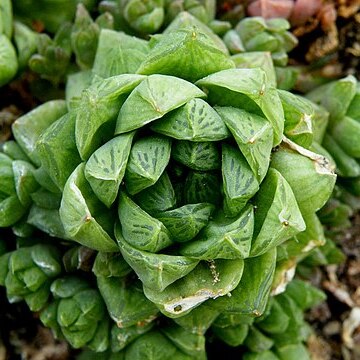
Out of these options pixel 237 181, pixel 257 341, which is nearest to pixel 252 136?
pixel 237 181

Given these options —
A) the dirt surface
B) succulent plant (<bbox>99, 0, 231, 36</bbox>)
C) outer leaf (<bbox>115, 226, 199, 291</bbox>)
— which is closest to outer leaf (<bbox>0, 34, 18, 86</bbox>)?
succulent plant (<bbox>99, 0, 231, 36</bbox>)

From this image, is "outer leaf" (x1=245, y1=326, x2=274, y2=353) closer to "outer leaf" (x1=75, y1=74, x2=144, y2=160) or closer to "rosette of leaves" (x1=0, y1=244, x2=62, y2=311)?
"rosette of leaves" (x1=0, y1=244, x2=62, y2=311)

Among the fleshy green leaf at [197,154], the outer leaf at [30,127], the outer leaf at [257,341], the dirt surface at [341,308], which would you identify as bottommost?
the dirt surface at [341,308]

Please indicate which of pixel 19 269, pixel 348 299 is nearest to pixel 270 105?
pixel 19 269

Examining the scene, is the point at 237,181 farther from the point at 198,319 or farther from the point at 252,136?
the point at 198,319

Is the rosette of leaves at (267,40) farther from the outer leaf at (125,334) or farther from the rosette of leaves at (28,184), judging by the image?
the outer leaf at (125,334)

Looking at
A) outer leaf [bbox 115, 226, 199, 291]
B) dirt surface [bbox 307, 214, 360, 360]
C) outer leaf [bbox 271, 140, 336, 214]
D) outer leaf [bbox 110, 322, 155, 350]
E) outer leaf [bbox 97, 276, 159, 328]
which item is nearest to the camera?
outer leaf [bbox 115, 226, 199, 291]

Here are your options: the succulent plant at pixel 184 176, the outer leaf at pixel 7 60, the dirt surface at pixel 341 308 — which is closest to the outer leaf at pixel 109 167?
the succulent plant at pixel 184 176
